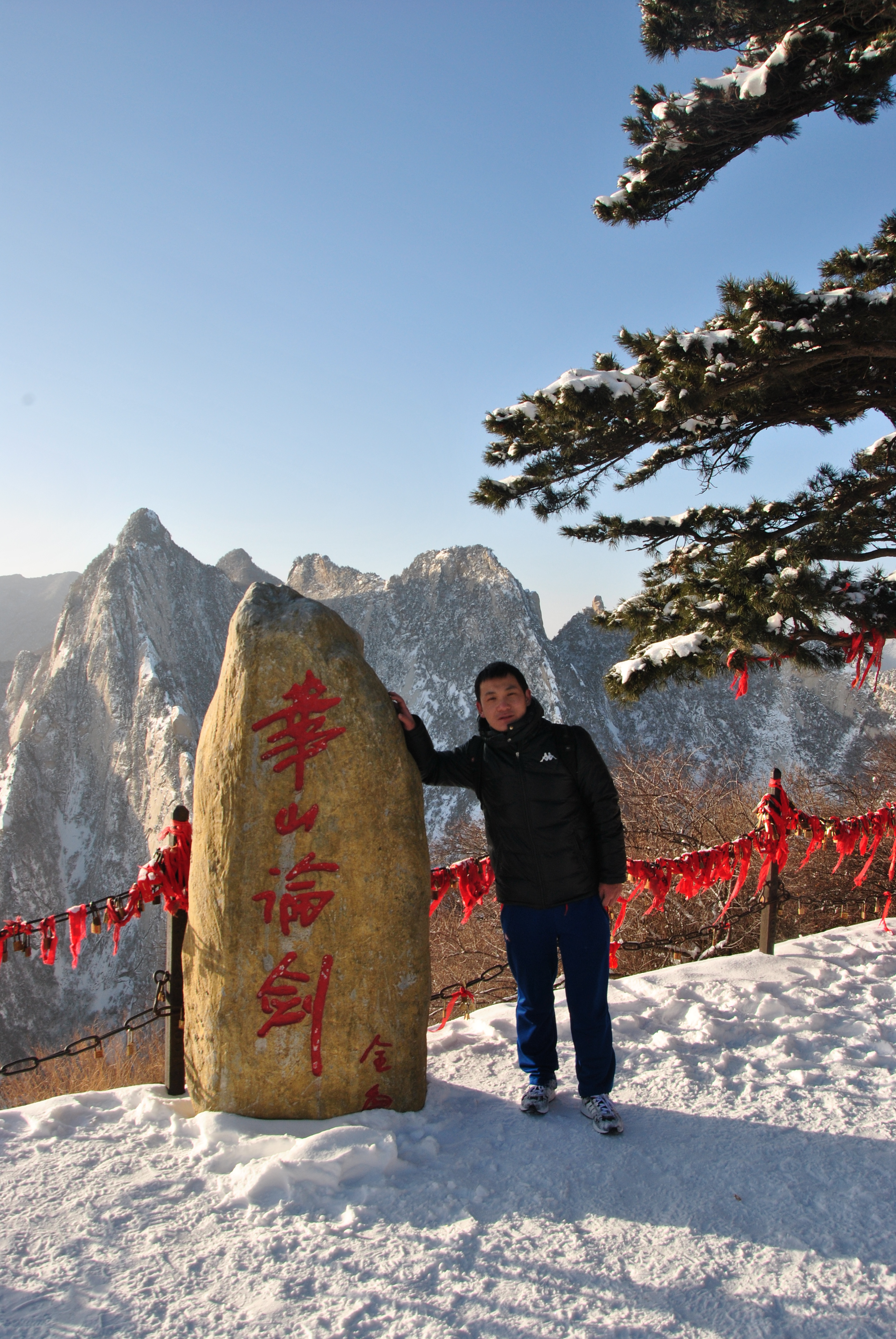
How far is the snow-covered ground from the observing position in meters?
1.74

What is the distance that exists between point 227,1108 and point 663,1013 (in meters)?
1.95

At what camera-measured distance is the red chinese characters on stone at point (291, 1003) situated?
258cm

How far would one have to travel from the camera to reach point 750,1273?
1870mm

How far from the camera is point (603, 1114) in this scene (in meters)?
2.54

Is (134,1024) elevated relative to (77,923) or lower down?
lower down

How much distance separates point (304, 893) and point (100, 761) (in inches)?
1717

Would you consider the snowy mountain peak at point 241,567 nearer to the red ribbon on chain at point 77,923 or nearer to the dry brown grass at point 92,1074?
the dry brown grass at point 92,1074

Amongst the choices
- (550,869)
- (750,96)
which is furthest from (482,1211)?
(750,96)

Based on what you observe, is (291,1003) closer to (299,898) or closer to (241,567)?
(299,898)

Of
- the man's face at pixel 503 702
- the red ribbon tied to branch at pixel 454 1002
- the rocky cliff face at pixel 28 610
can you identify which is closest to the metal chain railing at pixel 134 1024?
the red ribbon tied to branch at pixel 454 1002

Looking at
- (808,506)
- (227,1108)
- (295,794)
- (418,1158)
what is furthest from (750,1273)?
(808,506)

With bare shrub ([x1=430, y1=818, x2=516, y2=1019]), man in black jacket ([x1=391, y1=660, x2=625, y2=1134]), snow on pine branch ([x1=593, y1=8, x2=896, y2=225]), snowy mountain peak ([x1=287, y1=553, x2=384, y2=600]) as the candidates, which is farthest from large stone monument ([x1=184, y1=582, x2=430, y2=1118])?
snowy mountain peak ([x1=287, y1=553, x2=384, y2=600])

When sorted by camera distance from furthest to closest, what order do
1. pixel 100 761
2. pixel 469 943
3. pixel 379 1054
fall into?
pixel 100 761 → pixel 469 943 → pixel 379 1054

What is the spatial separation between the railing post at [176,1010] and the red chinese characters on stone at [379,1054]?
79 centimetres
